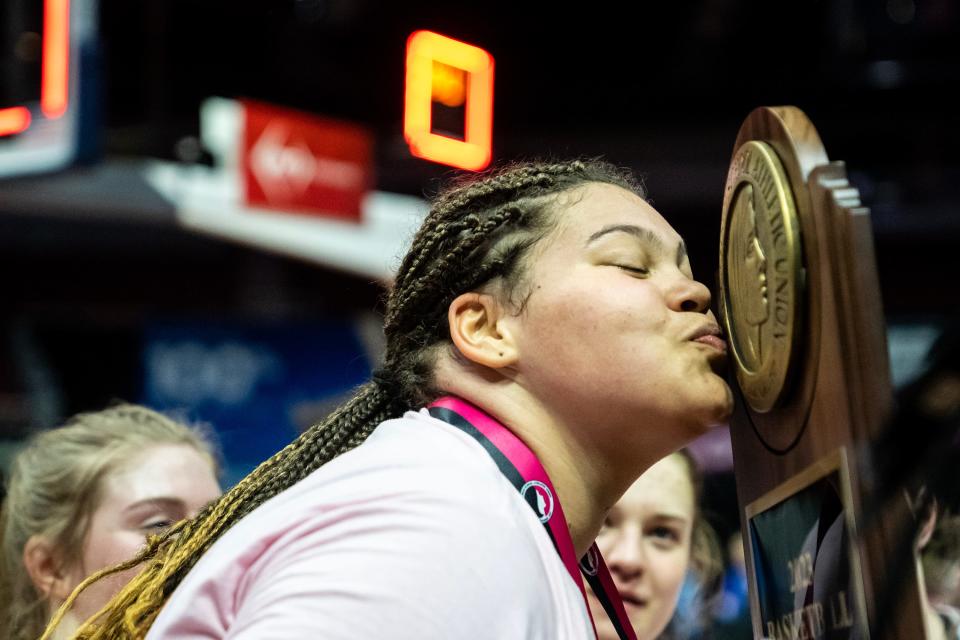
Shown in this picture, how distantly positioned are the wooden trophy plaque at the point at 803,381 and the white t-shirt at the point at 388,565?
26 centimetres

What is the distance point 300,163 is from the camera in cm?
613

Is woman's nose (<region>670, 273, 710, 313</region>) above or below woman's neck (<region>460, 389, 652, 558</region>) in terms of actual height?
above

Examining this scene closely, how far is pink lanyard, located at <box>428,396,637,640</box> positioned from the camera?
127cm

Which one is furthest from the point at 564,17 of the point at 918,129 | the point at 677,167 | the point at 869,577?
the point at 869,577

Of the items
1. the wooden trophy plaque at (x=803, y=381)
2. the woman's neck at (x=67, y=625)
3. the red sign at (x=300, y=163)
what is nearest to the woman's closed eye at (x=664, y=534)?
the wooden trophy plaque at (x=803, y=381)

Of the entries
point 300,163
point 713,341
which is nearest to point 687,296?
point 713,341

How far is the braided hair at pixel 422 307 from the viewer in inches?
56.6

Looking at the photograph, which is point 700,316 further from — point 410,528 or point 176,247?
point 176,247

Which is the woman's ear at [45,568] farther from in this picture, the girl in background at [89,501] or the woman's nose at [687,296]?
the woman's nose at [687,296]

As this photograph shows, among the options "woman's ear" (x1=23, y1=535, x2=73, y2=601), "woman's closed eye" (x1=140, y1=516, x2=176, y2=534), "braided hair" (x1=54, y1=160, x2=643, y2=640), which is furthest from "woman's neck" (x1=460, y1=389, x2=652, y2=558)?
"woman's ear" (x1=23, y1=535, x2=73, y2=601)

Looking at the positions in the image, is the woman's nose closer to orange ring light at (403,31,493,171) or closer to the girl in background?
the girl in background

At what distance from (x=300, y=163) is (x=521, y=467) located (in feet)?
16.4

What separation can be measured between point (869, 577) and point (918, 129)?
740 centimetres

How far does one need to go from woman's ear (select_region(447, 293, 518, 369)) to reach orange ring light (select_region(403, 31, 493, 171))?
4.04 metres
